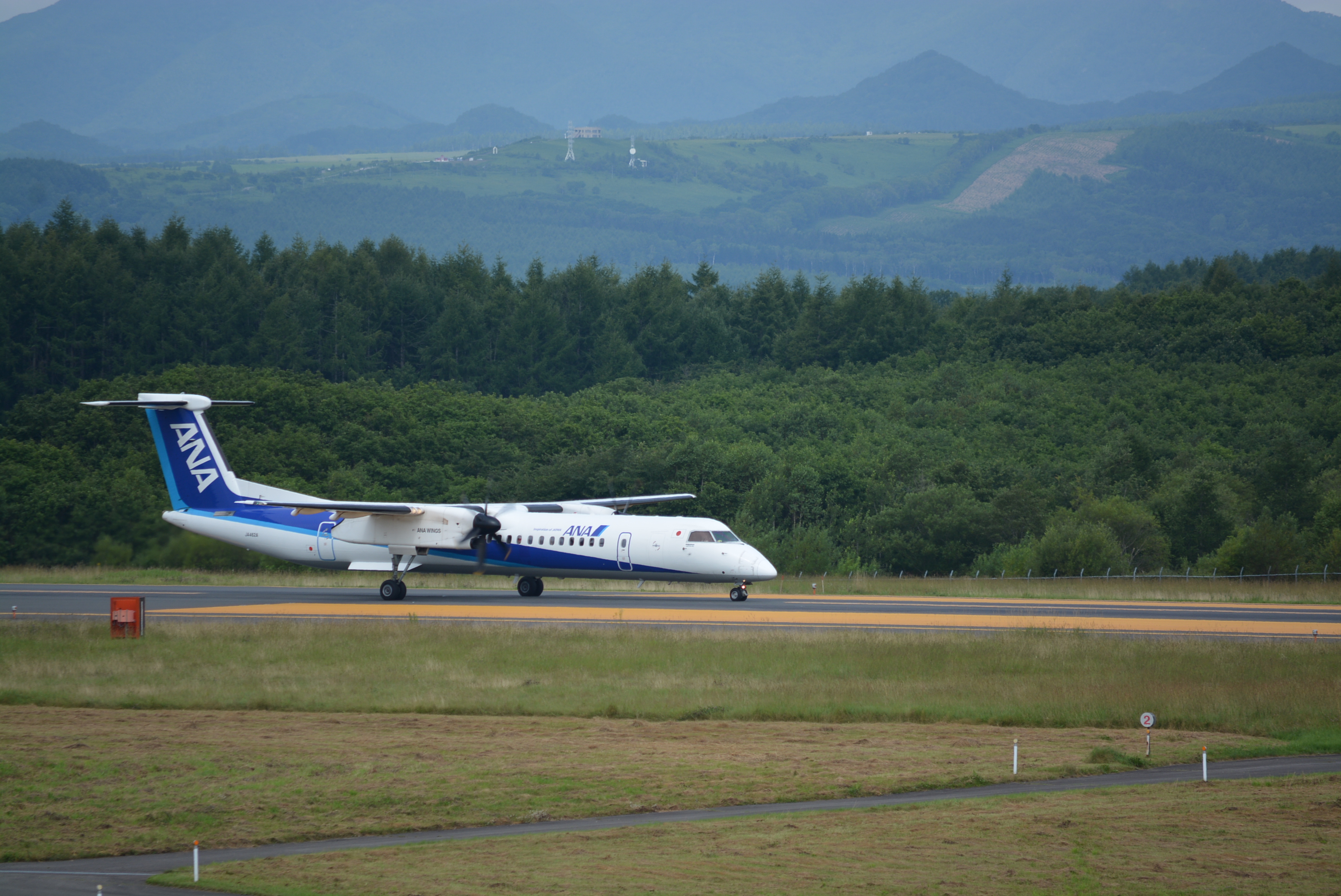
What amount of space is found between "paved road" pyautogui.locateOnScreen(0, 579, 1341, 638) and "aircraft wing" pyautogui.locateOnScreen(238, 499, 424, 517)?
2.70m

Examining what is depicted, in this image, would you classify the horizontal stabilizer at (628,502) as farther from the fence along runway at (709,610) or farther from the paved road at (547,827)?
the paved road at (547,827)

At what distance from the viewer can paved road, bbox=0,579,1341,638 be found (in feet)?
99.0

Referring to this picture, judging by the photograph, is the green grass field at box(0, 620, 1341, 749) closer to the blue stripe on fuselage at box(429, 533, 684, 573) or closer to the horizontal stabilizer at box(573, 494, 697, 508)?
the blue stripe on fuselage at box(429, 533, 684, 573)

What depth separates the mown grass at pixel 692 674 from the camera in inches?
805

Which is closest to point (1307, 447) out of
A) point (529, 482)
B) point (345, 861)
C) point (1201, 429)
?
point (1201, 429)

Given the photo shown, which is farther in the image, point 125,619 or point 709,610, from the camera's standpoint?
point 709,610

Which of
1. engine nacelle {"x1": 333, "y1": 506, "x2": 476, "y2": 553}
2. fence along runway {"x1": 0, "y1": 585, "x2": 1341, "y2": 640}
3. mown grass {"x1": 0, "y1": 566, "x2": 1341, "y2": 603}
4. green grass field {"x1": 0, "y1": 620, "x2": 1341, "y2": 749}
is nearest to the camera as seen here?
green grass field {"x1": 0, "y1": 620, "x2": 1341, "y2": 749}

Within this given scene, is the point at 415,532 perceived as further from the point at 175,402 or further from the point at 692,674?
the point at 692,674

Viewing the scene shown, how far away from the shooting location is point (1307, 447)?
68.4 metres

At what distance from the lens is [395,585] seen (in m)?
37.4

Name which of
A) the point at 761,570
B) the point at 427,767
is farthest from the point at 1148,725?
the point at 761,570

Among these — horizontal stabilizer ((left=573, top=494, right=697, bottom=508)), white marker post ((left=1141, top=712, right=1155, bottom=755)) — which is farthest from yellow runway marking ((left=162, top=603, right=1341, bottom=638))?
white marker post ((left=1141, top=712, right=1155, bottom=755))

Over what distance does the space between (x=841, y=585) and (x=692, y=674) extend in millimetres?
18973

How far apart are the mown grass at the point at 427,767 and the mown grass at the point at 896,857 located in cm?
130
